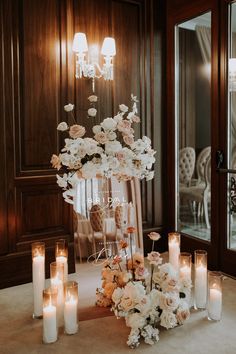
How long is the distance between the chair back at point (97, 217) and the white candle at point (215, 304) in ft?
3.11

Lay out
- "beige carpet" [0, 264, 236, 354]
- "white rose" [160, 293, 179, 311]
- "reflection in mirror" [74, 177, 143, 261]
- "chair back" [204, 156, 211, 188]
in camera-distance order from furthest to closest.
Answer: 1. "chair back" [204, 156, 211, 188]
2. "reflection in mirror" [74, 177, 143, 261]
3. "white rose" [160, 293, 179, 311]
4. "beige carpet" [0, 264, 236, 354]

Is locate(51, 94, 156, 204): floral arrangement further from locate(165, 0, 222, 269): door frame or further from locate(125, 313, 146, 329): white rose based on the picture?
locate(165, 0, 222, 269): door frame

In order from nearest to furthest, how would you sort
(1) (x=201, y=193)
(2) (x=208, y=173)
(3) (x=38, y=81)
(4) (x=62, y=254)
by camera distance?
(4) (x=62, y=254), (3) (x=38, y=81), (2) (x=208, y=173), (1) (x=201, y=193)

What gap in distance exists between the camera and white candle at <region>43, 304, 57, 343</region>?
215cm

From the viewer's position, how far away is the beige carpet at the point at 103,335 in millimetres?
2121

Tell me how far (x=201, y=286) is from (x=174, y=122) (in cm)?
191

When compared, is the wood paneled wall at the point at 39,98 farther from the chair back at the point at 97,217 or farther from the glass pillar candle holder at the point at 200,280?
the glass pillar candle holder at the point at 200,280

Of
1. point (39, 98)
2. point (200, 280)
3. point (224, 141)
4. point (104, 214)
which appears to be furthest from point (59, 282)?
Result: point (224, 141)

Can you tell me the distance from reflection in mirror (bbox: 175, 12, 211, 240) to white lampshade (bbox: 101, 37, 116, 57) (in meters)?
0.79

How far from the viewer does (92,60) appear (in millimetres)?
3461

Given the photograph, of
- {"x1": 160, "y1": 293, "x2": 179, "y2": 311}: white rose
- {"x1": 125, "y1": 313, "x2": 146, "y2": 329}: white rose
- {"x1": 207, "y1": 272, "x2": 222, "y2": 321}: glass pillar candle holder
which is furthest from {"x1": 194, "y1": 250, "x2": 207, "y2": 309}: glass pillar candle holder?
{"x1": 125, "y1": 313, "x2": 146, "y2": 329}: white rose

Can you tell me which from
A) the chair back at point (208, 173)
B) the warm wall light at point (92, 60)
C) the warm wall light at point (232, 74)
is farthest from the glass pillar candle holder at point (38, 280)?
the warm wall light at point (232, 74)

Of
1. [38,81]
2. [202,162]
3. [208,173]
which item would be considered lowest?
[208,173]

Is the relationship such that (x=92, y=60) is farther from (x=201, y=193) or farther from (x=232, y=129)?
(x=201, y=193)
